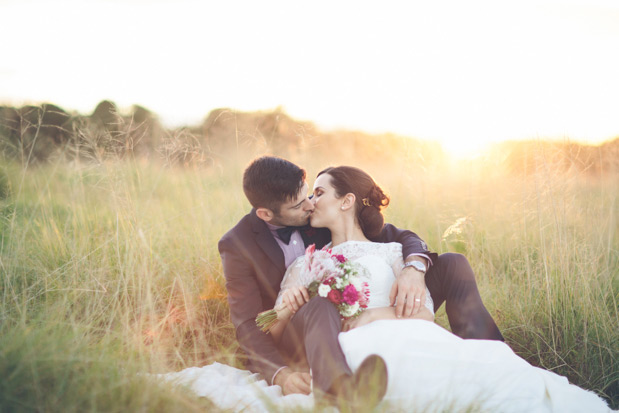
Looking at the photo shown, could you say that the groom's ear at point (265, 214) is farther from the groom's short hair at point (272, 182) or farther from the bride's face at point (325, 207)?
the bride's face at point (325, 207)

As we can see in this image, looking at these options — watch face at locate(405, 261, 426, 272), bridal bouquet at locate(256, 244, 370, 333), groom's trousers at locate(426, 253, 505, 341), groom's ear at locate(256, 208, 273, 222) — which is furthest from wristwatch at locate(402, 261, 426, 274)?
groom's ear at locate(256, 208, 273, 222)

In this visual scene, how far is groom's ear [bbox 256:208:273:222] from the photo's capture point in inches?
140

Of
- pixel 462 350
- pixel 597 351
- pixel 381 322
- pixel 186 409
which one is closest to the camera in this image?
pixel 186 409

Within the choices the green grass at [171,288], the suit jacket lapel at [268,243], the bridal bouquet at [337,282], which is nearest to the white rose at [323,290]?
the bridal bouquet at [337,282]

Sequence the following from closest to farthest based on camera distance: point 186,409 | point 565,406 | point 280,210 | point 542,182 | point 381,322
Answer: point 186,409
point 565,406
point 381,322
point 280,210
point 542,182

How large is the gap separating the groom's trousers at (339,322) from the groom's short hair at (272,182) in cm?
96

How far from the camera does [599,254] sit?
12.8ft

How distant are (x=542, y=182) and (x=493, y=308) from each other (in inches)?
47.4

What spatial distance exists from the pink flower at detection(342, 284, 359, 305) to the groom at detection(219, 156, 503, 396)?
109mm

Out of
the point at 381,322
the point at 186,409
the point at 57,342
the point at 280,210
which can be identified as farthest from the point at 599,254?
the point at 57,342

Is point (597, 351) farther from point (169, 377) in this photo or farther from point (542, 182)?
point (169, 377)

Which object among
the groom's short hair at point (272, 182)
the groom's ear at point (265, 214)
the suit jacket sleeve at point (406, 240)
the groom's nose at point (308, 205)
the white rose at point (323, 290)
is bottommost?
the white rose at point (323, 290)

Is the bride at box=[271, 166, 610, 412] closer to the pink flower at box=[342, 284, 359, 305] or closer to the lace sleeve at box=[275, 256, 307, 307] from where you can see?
the pink flower at box=[342, 284, 359, 305]

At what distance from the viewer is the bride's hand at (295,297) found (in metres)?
2.94
